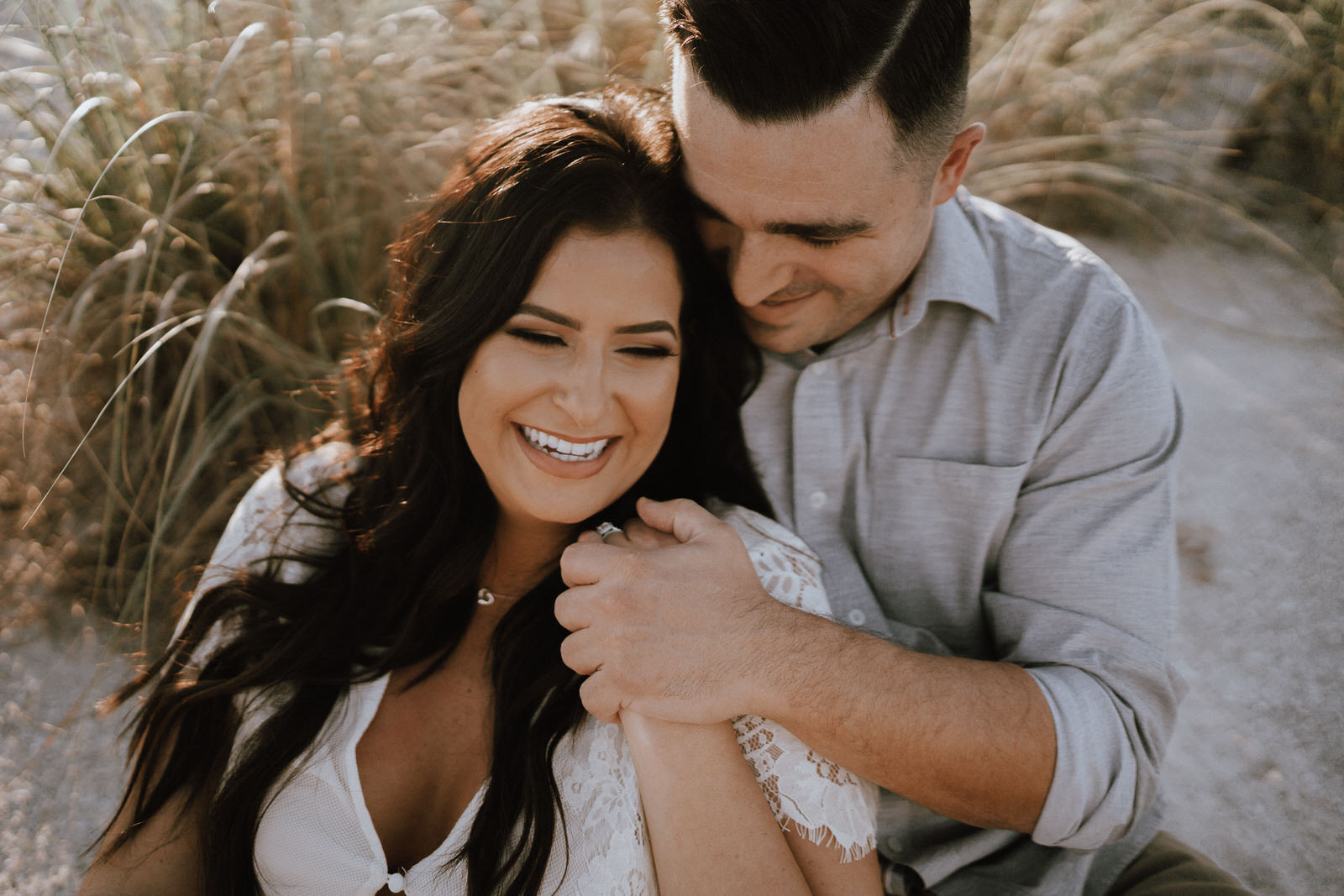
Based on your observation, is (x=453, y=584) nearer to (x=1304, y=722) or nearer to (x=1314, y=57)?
(x=1304, y=722)

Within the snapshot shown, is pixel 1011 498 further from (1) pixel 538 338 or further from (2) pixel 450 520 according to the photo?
Answer: (2) pixel 450 520

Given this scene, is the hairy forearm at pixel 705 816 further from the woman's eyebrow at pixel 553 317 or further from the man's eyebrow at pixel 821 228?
the man's eyebrow at pixel 821 228

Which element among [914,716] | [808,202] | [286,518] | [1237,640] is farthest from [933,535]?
[1237,640]

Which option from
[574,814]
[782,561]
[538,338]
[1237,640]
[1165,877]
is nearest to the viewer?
[574,814]

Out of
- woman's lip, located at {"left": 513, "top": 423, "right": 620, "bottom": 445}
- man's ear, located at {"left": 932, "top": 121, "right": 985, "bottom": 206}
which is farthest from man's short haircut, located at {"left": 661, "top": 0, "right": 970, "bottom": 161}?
woman's lip, located at {"left": 513, "top": 423, "right": 620, "bottom": 445}

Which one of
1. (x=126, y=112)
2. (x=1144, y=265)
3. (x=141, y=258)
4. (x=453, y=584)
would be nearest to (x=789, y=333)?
(x=453, y=584)

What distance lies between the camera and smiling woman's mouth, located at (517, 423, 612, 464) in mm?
1816

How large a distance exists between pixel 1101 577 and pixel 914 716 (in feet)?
1.69

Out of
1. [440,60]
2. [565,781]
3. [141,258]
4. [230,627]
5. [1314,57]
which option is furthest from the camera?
[1314,57]

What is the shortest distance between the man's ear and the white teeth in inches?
36.8

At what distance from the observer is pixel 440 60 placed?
347cm

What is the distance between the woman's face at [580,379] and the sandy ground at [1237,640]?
57.4 inches

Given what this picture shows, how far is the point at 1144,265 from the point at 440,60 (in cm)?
331

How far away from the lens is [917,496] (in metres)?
2.07
